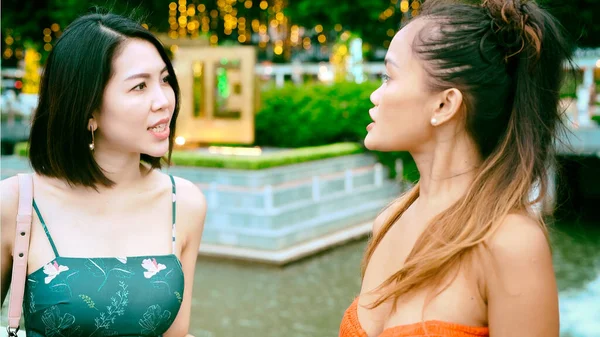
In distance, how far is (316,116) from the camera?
1202 cm

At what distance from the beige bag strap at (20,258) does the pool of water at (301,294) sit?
13.8 ft

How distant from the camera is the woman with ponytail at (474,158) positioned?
1.57 m

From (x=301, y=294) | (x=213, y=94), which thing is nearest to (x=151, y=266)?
(x=301, y=294)

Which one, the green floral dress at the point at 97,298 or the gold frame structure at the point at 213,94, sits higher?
the green floral dress at the point at 97,298

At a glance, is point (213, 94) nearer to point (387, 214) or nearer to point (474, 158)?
point (387, 214)

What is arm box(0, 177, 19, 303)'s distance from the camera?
7.06ft

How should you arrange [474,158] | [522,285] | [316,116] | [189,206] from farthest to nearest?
[316,116], [189,206], [474,158], [522,285]

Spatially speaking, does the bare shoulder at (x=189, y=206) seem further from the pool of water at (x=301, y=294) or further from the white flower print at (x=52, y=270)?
the pool of water at (x=301, y=294)

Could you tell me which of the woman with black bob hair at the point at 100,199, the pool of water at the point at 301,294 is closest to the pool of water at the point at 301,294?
the pool of water at the point at 301,294

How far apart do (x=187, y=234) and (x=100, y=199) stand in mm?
294

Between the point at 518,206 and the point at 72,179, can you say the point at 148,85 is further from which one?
the point at 518,206

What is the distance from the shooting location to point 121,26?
7.23ft

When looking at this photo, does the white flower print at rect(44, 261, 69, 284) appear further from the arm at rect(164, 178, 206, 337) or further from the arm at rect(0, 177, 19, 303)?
the arm at rect(164, 178, 206, 337)

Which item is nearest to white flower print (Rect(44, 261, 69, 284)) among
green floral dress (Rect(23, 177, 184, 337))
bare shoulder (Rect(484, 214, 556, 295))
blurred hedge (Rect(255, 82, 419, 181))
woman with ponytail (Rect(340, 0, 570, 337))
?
green floral dress (Rect(23, 177, 184, 337))
